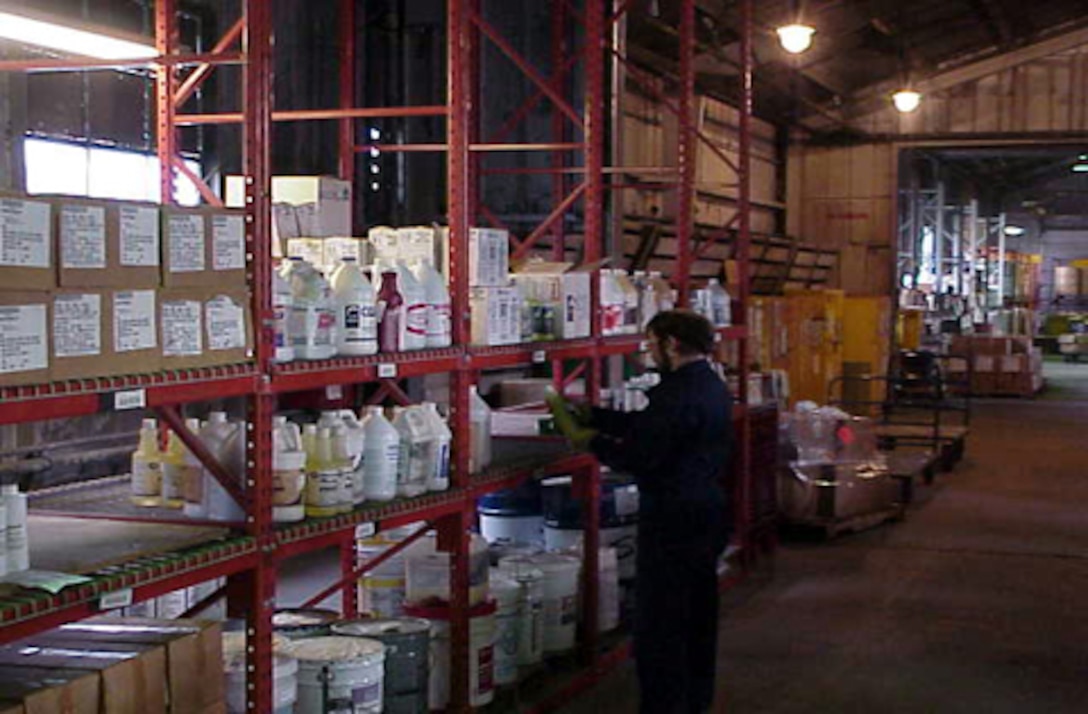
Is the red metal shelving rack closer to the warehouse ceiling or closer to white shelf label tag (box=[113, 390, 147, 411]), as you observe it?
white shelf label tag (box=[113, 390, 147, 411])

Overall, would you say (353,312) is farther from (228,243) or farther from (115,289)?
(115,289)

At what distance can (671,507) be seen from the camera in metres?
5.62

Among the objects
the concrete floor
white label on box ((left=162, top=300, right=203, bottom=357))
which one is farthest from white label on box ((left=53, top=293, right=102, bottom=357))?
the concrete floor

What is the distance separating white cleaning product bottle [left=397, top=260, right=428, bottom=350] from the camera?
16.8ft

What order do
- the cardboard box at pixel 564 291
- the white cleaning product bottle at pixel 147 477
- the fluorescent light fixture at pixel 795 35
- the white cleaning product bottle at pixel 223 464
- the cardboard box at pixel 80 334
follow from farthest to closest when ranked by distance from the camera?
the fluorescent light fixture at pixel 795 35
the cardboard box at pixel 564 291
the white cleaning product bottle at pixel 147 477
the white cleaning product bottle at pixel 223 464
the cardboard box at pixel 80 334

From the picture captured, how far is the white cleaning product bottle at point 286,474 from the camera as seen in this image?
4305 millimetres

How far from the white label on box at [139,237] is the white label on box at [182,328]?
5.4 inches

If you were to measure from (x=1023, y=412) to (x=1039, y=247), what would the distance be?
26.0m

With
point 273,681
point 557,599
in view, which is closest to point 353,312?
point 273,681

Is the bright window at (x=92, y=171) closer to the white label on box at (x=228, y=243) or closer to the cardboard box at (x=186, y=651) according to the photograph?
the white label on box at (x=228, y=243)

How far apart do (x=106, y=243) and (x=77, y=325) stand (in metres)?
0.24

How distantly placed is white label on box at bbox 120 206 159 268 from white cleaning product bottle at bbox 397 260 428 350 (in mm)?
1431

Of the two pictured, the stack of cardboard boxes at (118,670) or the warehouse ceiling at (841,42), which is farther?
the warehouse ceiling at (841,42)

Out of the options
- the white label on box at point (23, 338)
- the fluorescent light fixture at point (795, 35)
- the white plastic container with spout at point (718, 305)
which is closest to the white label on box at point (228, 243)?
the white label on box at point (23, 338)
